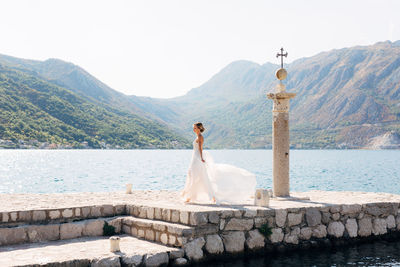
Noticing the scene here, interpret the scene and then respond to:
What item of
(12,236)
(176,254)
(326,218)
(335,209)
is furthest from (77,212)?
(335,209)

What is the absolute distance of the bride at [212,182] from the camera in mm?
11953

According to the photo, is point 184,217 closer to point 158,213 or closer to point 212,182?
point 158,213

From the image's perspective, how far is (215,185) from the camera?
1222cm

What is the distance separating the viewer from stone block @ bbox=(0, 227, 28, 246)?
33.4 ft

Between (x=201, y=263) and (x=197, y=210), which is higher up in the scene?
(x=197, y=210)

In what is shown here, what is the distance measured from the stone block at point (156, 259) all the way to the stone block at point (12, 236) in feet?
10.6

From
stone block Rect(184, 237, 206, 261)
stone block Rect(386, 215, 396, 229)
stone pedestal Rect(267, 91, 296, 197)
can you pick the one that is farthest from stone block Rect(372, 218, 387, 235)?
stone block Rect(184, 237, 206, 261)

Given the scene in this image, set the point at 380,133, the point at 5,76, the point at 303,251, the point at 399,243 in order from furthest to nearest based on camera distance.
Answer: the point at 380,133 < the point at 5,76 < the point at 399,243 < the point at 303,251

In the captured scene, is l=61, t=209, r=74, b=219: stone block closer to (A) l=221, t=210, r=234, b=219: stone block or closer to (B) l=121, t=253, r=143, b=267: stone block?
(B) l=121, t=253, r=143, b=267: stone block

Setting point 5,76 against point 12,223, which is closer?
point 12,223

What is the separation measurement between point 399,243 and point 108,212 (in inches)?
328

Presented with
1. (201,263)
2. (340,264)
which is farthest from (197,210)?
(340,264)

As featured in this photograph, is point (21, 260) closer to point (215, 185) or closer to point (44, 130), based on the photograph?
point (215, 185)

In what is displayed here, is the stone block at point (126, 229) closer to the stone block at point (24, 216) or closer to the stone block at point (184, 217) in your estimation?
the stone block at point (184, 217)
